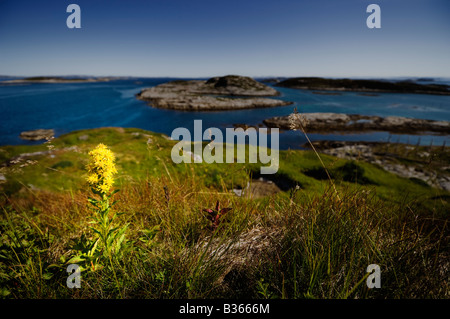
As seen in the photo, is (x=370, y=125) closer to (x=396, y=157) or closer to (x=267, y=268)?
(x=396, y=157)

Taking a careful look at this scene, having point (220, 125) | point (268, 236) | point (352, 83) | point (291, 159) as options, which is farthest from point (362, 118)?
point (352, 83)

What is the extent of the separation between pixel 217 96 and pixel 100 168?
120 metres

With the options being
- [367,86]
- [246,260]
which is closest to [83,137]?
[246,260]

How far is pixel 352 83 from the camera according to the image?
16900cm

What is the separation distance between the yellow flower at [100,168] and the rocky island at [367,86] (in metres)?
190

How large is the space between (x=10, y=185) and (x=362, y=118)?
75679 millimetres

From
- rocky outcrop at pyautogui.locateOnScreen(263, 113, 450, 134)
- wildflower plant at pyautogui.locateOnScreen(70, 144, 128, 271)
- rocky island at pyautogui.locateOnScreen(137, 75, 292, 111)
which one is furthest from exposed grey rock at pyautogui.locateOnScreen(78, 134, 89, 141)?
rocky island at pyautogui.locateOnScreen(137, 75, 292, 111)

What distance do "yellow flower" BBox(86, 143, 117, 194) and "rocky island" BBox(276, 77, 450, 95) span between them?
189629 millimetres

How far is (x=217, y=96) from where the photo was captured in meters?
117

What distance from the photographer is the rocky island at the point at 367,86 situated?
139500 millimetres

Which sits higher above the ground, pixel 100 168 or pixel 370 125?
pixel 370 125

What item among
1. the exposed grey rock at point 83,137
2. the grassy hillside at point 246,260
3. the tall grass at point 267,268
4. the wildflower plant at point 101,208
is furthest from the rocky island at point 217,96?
the wildflower plant at point 101,208
